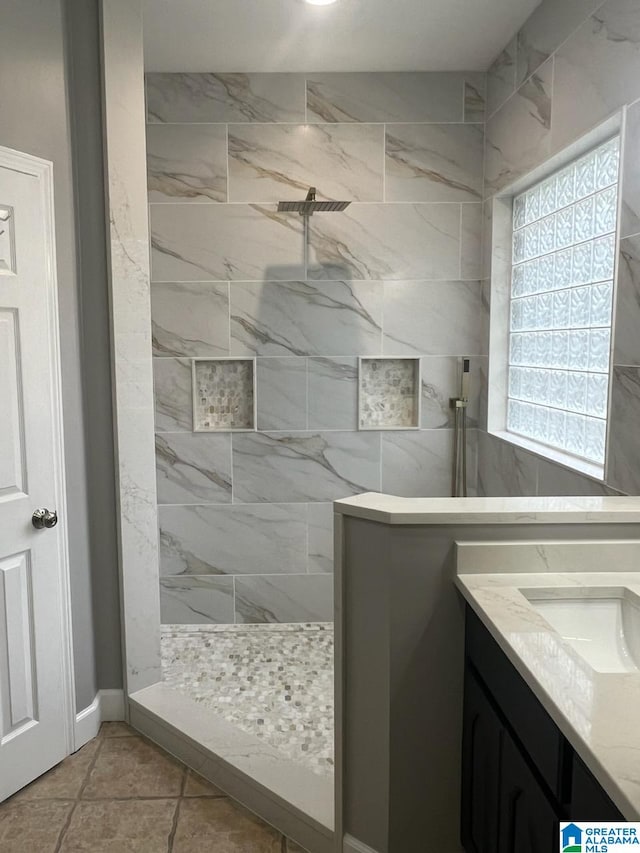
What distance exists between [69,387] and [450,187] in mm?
2232

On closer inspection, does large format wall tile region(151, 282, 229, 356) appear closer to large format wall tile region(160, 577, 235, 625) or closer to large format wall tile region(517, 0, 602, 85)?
large format wall tile region(160, 577, 235, 625)

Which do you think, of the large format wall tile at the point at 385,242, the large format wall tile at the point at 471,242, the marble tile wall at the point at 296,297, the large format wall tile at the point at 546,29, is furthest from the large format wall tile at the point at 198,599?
the large format wall tile at the point at 546,29

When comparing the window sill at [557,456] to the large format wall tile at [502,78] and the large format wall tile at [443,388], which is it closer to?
the large format wall tile at [443,388]

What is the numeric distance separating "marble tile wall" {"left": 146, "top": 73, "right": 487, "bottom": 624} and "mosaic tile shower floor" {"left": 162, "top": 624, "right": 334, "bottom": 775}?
131mm

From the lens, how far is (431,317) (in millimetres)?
3604

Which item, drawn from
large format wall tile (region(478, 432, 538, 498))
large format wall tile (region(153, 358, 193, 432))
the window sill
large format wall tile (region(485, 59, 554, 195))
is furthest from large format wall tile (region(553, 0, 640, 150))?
large format wall tile (region(153, 358, 193, 432))

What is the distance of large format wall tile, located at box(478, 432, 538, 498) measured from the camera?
9.73 ft

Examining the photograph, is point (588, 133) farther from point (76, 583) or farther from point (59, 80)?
point (76, 583)

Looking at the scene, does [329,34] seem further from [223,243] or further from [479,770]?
[479,770]

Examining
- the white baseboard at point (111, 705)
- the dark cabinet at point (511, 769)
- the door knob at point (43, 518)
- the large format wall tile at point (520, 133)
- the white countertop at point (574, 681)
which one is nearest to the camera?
the white countertop at point (574, 681)

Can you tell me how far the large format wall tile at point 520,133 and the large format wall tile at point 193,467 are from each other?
75.6 inches

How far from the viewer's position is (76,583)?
2.42m

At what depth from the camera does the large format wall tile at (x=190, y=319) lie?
139 inches

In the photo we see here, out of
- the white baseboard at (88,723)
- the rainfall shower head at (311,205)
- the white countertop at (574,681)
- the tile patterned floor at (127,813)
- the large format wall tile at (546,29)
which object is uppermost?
the large format wall tile at (546,29)
